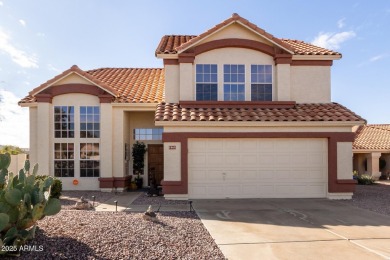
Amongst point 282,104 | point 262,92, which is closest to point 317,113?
→ point 282,104

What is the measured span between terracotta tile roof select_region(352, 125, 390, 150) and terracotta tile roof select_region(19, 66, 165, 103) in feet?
52.6

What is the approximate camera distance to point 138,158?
53.5 ft

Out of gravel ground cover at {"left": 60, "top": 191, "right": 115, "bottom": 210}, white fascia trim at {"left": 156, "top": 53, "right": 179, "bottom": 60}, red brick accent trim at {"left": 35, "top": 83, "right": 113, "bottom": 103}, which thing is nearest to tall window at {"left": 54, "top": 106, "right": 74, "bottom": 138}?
red brick accent trim at {"left": 35, "top": 83, "right": 113, "bottom": 103}

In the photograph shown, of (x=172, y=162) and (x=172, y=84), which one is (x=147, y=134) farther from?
(x=172, y=162)

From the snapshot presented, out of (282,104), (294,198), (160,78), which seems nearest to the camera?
(294,198)

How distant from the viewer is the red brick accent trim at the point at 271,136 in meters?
12.8

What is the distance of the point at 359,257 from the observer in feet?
20.4

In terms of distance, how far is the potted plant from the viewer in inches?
640

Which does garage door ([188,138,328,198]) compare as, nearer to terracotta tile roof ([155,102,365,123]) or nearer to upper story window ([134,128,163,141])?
terracotta tile roof ([155,102,365,123])

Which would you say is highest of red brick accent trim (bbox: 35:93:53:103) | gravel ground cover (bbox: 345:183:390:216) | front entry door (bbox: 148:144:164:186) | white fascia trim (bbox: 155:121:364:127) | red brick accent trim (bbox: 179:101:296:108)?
red brick accent trim (bbox: 35:93:53:103)

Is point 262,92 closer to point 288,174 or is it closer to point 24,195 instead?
point 288,174

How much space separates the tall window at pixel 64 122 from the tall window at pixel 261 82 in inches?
335

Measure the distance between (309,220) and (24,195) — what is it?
727 cm

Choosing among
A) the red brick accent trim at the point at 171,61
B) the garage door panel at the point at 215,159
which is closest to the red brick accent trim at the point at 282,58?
the red brick accent trim at the point at 171,61
